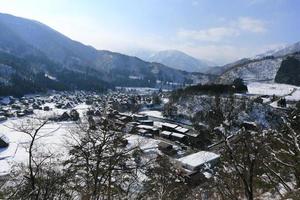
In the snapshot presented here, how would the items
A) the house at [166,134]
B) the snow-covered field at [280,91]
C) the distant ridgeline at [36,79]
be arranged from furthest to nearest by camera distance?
the distant ridgeline at [36,79] < the snow-covered field at [280,91] < the house at [166,134]

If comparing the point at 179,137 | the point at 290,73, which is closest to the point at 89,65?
the point at 290,73

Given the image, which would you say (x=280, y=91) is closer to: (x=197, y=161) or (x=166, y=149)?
(x=166, y=149)

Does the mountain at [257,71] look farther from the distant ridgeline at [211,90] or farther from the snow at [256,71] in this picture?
the distant ridgeline at [211,90]

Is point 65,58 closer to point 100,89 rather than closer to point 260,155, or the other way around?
point 100,89

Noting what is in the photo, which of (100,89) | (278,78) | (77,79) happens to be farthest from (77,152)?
(77,79)

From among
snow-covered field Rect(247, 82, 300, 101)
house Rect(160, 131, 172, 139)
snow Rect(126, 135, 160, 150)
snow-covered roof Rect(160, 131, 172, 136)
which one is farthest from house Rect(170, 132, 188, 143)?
snow-covered field Rect(247, 82, 300, 101)

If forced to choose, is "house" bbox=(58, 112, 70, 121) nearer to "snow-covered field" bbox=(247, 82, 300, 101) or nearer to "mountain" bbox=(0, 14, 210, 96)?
"snow-covered field" bbox=(247, 82, 300, 101)

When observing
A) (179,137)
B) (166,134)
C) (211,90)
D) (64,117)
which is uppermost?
(211,90)

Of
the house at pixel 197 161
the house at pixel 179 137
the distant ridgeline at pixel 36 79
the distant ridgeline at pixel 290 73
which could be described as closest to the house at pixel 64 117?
the house at pixel 179 137

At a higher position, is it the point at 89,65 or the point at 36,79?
the point at 89,65
